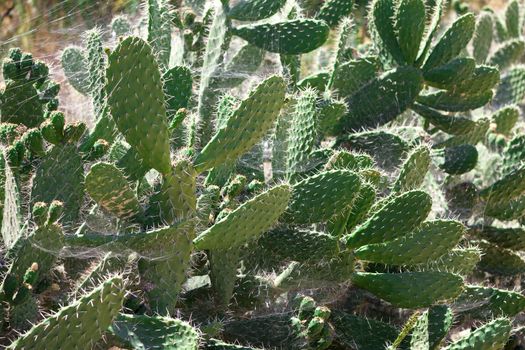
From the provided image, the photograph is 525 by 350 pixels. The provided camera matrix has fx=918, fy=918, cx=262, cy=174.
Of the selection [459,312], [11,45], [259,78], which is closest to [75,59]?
[11,45]

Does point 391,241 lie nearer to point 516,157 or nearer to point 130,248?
point 130,248

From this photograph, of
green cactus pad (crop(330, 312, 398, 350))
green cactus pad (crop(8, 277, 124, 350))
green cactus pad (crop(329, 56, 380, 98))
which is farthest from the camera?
green cactus pad (crop(329, 56, 380, 98))

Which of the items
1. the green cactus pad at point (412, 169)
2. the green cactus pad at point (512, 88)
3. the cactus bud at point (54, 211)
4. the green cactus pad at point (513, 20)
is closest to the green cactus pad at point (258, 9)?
the green cactus pad at point (412, 169)

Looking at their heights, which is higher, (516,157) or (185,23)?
(185,23)

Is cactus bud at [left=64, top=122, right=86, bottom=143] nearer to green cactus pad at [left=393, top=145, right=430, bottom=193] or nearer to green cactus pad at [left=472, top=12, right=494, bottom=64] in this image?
green cactus pad at [left=393, top=145, right=430, bottom=193]

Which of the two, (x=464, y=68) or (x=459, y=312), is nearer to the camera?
(x=459, y=312)

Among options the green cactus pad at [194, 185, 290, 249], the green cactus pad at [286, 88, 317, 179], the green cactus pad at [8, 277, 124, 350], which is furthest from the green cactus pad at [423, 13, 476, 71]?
the green cactus pad at [8, 277, 124, 350]
